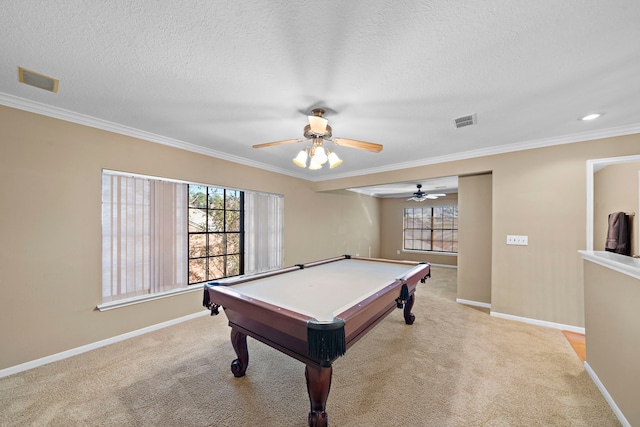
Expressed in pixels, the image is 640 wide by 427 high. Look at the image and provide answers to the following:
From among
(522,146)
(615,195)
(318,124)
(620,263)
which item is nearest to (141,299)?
(318,124)

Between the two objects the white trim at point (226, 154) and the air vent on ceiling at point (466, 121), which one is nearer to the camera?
the white trim at point (226, 154)

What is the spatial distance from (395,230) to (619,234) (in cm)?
504

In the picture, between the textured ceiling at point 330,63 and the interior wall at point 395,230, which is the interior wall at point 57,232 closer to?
the textured ceiling at point 330,63

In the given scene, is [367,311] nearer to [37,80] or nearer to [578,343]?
[578,343]

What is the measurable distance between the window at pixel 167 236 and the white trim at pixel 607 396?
12.6 feet

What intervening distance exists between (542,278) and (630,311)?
5.84 ft

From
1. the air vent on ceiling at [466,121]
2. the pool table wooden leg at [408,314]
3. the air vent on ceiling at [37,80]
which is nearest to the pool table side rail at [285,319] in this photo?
the pool table wooden leg at [408,314]

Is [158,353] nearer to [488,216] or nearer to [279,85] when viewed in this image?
[279,85]

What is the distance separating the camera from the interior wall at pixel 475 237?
141 inches

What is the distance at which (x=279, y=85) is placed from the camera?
1.74 m

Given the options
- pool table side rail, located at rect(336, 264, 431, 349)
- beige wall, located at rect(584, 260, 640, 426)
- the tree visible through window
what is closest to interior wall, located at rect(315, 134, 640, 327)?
beige wall, located at rect(584, 260, 640, 426)

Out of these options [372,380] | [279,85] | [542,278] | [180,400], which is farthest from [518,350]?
[279,85]

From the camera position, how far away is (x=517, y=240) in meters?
3.06

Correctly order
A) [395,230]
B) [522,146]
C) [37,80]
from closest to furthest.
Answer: [37,80] < [522,146] < [395,230]
